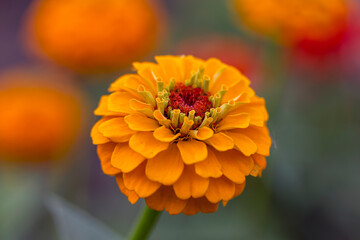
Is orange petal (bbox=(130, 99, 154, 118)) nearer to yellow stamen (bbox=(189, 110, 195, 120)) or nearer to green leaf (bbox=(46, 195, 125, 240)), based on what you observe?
yellow stamen (bbox=(189, 110, 195, 120))

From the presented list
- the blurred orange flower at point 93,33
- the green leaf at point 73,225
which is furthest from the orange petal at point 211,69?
the blurred orange flower at point 93,33

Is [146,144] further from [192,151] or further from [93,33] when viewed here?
[93,33]

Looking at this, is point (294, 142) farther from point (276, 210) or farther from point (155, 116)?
point (155, 116)

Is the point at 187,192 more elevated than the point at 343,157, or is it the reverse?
the point at 187,192

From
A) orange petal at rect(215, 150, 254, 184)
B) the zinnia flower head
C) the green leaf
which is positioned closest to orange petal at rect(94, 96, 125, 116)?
orange petal at rect(215, 150, 254, 184)

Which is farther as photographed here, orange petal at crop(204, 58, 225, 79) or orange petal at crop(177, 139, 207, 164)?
orange petal at crop(204, 58, 225, 79)

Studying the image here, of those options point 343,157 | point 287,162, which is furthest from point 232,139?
point 343,157
